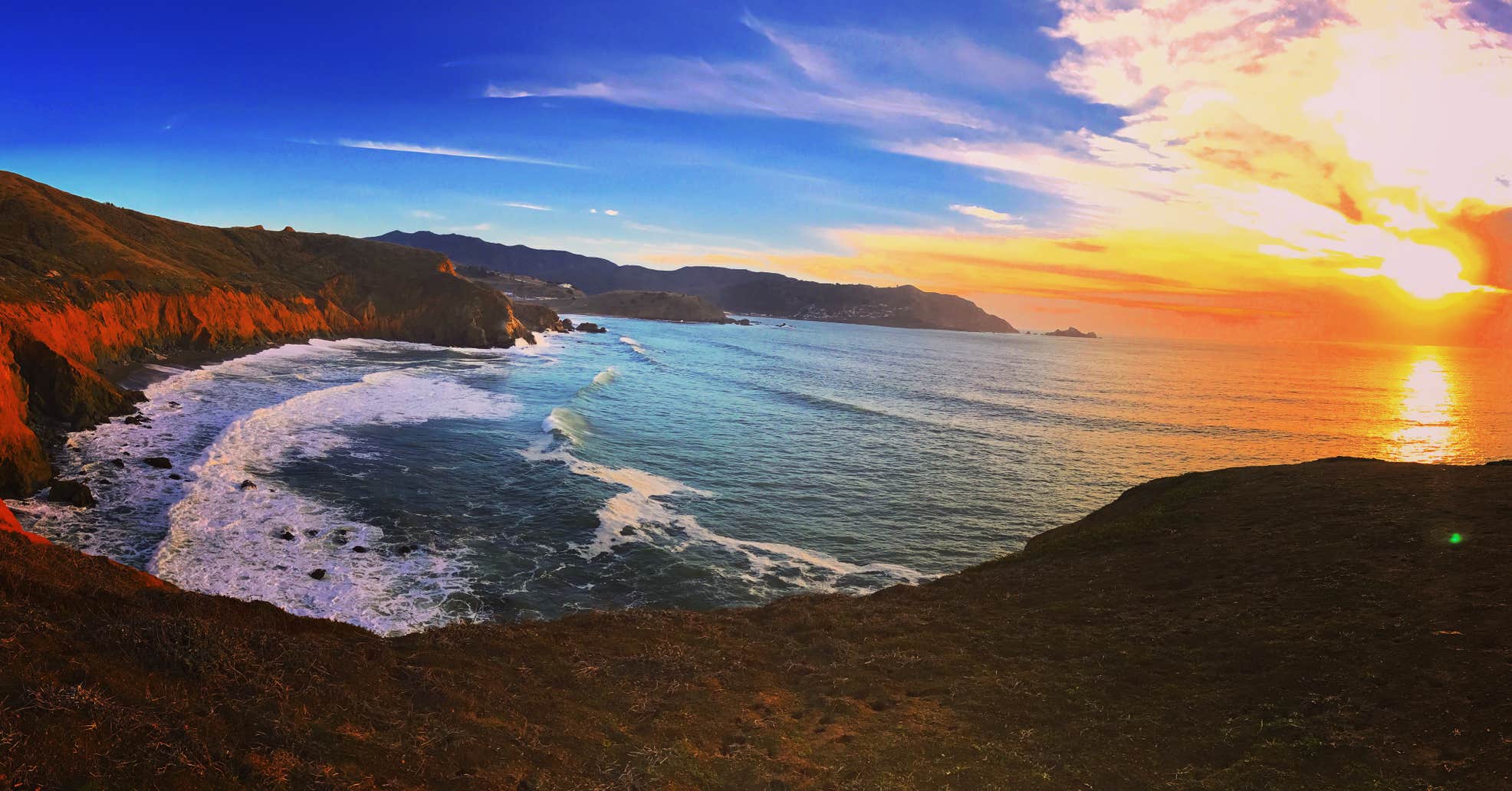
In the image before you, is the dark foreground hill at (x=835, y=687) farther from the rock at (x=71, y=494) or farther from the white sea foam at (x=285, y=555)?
the rock at (x=71, y=494)

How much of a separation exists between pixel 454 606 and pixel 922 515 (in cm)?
1877

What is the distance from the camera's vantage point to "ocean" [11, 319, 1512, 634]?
66.4ft

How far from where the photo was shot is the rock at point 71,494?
2234cm

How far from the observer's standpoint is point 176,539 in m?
20.5

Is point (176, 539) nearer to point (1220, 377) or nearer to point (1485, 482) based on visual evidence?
point (1485, 482)

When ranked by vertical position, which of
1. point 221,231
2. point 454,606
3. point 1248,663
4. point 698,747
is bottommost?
point 454,606

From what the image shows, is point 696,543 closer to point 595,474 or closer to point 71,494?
point 595,474

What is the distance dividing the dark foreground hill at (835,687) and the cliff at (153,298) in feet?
72.0

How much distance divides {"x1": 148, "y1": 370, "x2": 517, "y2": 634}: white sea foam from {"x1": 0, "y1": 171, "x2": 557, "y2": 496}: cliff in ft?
18.8

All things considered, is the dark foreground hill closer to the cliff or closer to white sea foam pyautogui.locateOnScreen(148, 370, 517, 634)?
white sea foam pyautogui.locateOnScreen(148, 370, 517, 634)

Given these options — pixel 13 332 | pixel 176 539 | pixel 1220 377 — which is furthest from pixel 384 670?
pixel 1220 377

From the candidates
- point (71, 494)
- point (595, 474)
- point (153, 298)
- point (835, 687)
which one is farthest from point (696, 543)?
point (153, 298)

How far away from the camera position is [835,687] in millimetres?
12102

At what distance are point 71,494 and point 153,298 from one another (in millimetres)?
41220
